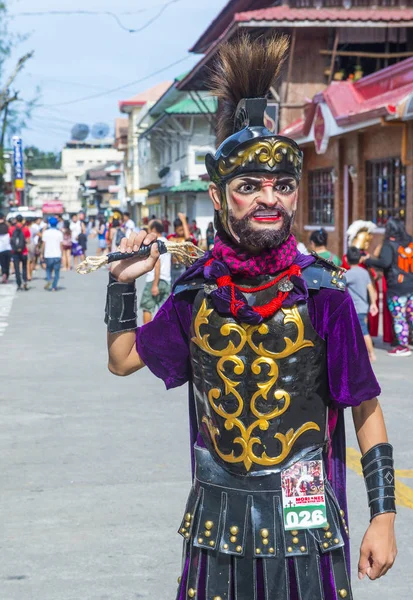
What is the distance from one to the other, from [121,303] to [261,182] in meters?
0.59

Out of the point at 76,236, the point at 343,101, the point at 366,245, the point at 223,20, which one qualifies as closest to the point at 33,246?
the point at 76,236

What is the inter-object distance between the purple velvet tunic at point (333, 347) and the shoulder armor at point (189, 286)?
21mm

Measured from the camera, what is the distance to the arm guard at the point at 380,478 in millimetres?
2831

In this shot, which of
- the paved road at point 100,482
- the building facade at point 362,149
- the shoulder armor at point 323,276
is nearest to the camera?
the shoulder armor at point 323,276

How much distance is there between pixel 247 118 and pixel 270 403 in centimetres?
86

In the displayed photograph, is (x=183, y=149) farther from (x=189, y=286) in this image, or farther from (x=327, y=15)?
(x=189, y=286)

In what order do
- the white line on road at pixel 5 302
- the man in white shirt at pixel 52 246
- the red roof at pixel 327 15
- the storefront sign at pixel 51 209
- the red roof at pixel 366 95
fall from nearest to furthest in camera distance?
the white line on road at pixel 5 302 < the red roof at pixel 366 95 < the man in white shirt at pixel 52 246 < the red roof at pixel 327 15 < the storefront sign at pixel 51 209

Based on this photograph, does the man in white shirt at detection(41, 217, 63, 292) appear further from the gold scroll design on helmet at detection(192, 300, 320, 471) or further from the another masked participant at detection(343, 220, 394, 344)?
the gold scroll design on helmet at detection(192, 300, 320, 471)

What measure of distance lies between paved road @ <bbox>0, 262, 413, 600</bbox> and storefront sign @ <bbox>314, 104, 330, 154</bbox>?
945 centimetres

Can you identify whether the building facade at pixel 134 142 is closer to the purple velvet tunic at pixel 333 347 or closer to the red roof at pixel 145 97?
the red roof at pixel 145 97

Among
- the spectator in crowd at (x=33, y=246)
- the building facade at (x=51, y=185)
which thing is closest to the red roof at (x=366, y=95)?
the spectator in crowd at (x=33, y=246)

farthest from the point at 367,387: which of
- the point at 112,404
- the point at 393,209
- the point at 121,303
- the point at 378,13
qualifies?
the point at 378,13

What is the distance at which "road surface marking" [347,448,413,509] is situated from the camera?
6070 mm

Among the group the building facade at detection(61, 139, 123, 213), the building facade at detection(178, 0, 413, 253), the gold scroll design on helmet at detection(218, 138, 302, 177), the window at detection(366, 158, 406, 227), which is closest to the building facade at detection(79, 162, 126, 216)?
the building facade at detection(61, 139, 123, 213)
